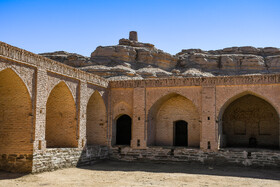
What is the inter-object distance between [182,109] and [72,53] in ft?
71.0

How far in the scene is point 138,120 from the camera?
18078mm

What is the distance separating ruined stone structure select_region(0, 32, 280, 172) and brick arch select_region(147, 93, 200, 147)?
57mm

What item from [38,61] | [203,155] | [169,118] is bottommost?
[203,155]

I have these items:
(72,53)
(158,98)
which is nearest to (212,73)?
(72,53)

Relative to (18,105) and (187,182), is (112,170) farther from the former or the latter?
(18,105)

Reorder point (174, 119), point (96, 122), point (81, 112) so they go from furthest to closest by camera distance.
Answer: point (174, 119), point (96, 122), point (81, 112)

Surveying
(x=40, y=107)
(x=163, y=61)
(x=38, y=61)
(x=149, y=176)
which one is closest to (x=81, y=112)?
(x=40, y=107)

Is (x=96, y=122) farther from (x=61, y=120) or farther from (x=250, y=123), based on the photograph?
(x=250, y=123)

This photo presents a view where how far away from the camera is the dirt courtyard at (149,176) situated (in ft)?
39.2

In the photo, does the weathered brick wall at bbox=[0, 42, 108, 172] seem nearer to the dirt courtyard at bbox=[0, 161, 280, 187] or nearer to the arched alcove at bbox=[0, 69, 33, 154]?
the arched alcove at bbox=[0, 69, 33, 154]

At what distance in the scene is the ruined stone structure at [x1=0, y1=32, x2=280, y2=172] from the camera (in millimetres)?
12609

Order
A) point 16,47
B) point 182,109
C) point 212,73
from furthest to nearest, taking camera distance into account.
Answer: point 212,73
point 182,109
point 16,47

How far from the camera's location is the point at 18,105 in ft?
41.5

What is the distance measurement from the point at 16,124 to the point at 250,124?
44.0 ft
